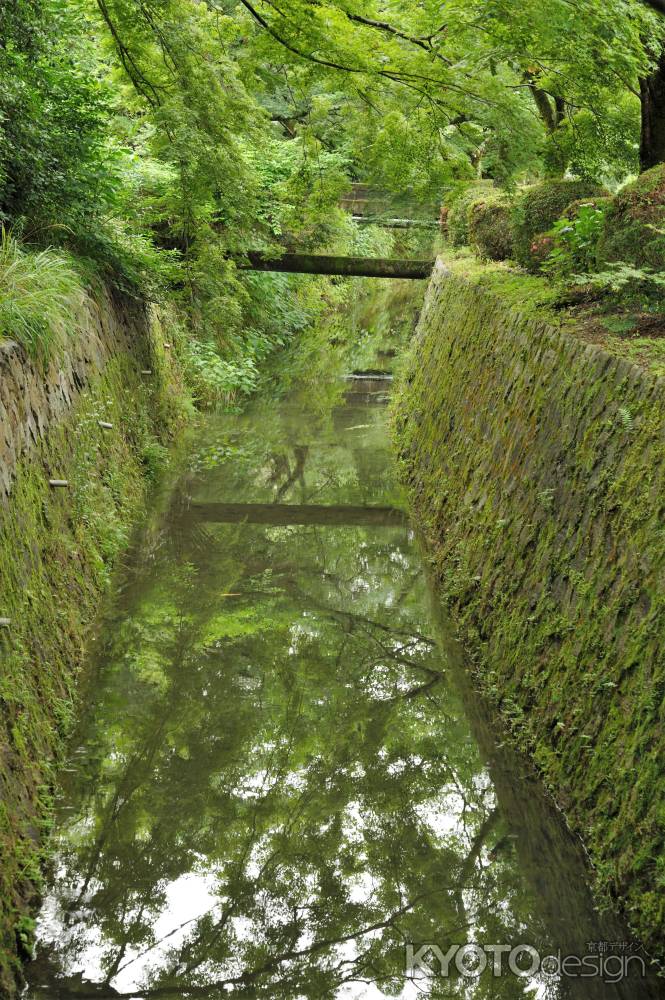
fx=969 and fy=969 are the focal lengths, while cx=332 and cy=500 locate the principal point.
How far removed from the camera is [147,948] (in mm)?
4688

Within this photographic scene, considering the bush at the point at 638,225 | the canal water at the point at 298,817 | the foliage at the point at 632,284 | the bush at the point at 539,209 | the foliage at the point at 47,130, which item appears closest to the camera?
the canal water at the point at 298,817

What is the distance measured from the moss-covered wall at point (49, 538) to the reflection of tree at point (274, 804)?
30 centimetres

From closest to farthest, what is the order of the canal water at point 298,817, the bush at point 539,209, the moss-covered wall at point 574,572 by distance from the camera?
the canal water at point 298,817 < the moss-covered wall at point 574,572 < the bush at point 539,209

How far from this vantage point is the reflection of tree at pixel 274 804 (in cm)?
473

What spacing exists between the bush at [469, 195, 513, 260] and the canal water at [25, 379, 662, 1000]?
19.6 feet

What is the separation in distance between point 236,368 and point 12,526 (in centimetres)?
1241

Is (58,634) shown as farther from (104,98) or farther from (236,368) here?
(236,368)

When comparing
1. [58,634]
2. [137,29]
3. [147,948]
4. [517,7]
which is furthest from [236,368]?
[147,948]

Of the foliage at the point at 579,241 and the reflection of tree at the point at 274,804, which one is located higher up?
Result: the foliage at the point at 579,241

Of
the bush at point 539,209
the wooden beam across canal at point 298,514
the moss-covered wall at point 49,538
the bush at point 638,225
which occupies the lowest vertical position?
the wooden beam across canal at point 298,514

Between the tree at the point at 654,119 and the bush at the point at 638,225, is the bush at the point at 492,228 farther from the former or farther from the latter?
the bush at the point at 638,225

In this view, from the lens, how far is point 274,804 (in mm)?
5973

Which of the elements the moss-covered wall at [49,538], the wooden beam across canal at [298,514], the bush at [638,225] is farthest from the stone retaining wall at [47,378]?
the bush at [638,225]

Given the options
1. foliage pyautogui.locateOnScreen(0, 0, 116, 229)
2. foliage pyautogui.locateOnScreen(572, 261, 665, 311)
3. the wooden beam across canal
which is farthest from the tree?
foliage pyautogui.locateOnScreen(0, 0, 116, 229)
